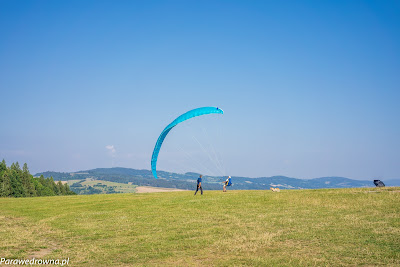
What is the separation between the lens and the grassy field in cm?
1434

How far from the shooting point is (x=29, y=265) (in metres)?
14.6

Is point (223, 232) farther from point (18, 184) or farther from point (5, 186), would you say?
point (18, 184)

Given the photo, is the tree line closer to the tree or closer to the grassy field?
the tree

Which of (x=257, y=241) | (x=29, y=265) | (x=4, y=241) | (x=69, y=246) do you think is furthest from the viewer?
(x=4, y=241)

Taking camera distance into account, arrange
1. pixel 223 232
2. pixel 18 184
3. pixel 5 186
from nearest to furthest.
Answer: pixel 223 232, pixel 5 186, pixel 18 184

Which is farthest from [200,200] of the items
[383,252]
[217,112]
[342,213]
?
[383,252]

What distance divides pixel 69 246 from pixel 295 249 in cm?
1142

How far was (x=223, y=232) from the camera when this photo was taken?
19234 mm

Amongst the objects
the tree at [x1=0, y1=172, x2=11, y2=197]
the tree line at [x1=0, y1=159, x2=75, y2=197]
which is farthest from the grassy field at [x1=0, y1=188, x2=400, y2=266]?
the tree line at [x1=0, y1=159, x2=75, y2=197]

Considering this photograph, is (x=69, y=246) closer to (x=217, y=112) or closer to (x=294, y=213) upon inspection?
(x=294, y=213)

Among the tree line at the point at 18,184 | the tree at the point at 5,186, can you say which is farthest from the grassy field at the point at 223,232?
the tree line at the point at 18,184

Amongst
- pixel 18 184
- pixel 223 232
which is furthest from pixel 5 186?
pixel 223 232

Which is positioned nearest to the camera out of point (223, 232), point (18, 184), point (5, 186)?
point (223, 232)

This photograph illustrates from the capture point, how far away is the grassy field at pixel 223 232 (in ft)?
47.1
